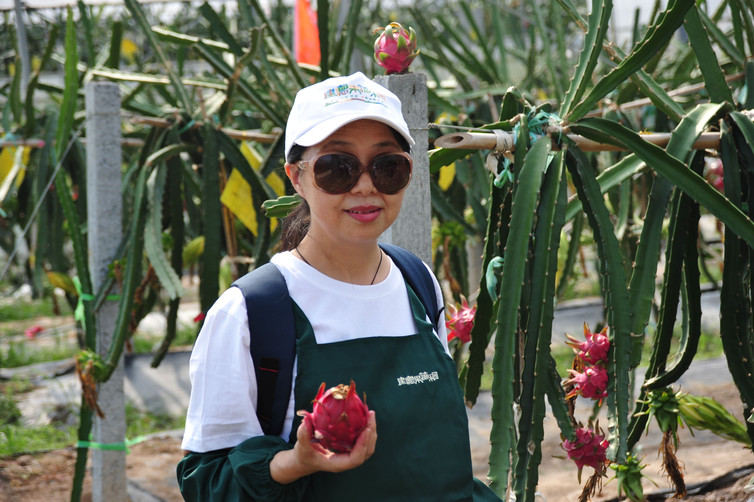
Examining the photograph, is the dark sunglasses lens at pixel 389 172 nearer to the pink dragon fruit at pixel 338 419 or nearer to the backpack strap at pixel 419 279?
the backpack strap at pixel 419 279

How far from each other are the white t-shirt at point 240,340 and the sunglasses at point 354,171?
5.1 inches

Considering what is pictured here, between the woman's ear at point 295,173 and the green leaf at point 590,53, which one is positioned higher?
the green leaf at point 590,53

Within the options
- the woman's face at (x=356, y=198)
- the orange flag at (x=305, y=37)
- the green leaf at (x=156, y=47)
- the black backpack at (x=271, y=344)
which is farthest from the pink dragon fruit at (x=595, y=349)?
the orange flag at (x=305, y=37)

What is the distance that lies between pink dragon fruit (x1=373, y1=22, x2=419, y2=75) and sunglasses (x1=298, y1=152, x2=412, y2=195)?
0.53m

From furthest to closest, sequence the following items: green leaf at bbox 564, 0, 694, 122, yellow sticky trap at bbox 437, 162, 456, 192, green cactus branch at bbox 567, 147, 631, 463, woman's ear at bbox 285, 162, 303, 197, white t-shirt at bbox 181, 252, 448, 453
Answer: yellow sticky trap at bbox 437, 162, 456, 192 < green leaf at bbox 564, 0, 694, 122 < green cactus branch at bbox 567, 147, 631, 463 < woman's ear at bbox 285, 162, 303, 197 < white t-shirt at bbox 181, 252, 448, 453

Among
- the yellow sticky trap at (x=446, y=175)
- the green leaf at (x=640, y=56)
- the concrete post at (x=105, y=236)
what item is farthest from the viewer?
the yellow sticky trap at (x=446, y=175)

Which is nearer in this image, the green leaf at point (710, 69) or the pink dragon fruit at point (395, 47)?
the pink dragon fruit at point (395, 47)

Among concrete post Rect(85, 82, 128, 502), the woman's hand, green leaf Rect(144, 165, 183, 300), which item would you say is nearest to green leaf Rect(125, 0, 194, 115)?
concrete post Rect(85, 82, 128, 502)

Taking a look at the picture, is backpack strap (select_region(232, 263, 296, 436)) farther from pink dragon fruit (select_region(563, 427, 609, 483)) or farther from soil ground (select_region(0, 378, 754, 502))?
soil ground (select_region(0, 378, 754, 502))

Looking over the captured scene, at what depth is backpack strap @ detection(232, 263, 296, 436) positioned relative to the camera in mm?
1074

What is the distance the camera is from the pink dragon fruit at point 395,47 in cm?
162

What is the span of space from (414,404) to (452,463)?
11 cm

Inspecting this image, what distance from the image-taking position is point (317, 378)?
1.08 meters

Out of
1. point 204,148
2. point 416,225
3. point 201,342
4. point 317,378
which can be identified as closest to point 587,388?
point 416,225
